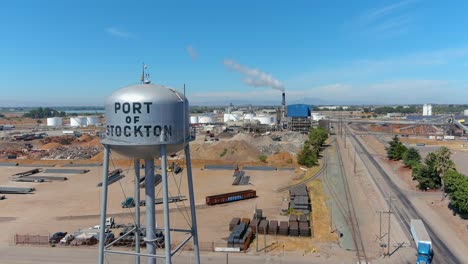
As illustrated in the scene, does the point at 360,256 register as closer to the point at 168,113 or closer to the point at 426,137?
the point at 168,113

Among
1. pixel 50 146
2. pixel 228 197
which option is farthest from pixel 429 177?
pixel 50 146

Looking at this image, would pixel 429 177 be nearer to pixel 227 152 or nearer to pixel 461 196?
pixel 461 196

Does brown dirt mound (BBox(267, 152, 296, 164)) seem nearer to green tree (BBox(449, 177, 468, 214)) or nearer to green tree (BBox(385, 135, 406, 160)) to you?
green tree (BBox(385, 135, 406, 160))

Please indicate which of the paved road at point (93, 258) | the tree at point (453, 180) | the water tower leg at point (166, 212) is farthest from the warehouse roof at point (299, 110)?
the water tower leg at point (166, 212)

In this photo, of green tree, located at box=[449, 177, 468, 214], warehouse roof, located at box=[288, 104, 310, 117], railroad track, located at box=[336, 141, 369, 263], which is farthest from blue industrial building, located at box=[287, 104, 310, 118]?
green tree, located at box=[449, 177, 468, 214]

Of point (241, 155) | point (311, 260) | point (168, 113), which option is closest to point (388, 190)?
point (311, 260)

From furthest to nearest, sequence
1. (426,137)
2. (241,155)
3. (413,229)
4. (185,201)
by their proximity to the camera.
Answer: (426,137) → (241,155) → (185,201) → (413,229)
